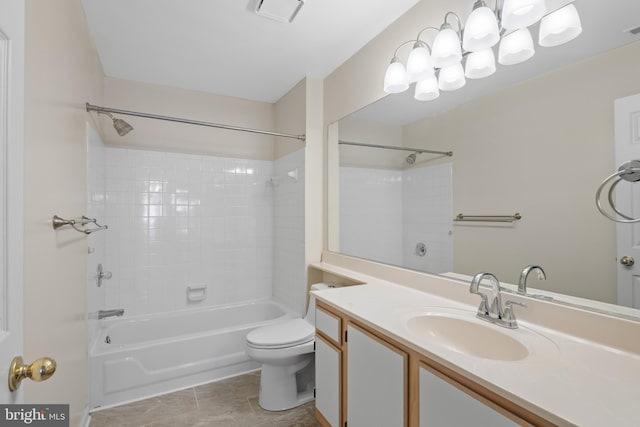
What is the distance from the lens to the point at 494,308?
1.17 meters

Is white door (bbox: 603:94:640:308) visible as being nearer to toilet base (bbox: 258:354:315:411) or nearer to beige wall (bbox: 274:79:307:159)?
toilet base (bbox: 258:354:315:411)

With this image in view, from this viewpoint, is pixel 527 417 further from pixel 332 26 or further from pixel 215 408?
pixel 332 26

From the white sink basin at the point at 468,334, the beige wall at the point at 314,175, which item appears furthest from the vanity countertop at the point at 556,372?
the beige wall at the point at 314,175

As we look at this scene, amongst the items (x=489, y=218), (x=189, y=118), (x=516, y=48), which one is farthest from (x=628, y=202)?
(x=189, y=118)

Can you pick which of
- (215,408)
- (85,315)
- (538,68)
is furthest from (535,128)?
(85,315)

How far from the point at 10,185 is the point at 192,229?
91.0 inches

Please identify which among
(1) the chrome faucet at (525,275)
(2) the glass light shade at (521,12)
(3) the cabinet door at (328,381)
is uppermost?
(2) the glass light shade at (521,12)

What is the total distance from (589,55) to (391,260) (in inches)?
51.0

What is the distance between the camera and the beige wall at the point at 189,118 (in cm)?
256

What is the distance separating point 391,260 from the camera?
188 centimetres

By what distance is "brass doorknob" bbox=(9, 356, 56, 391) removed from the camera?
573 millimetres

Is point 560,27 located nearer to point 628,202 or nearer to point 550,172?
point 550,172

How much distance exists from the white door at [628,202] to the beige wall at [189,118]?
2.70 meters

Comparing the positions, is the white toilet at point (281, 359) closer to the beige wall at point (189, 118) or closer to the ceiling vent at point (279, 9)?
the beige wall at point (189, 118)
